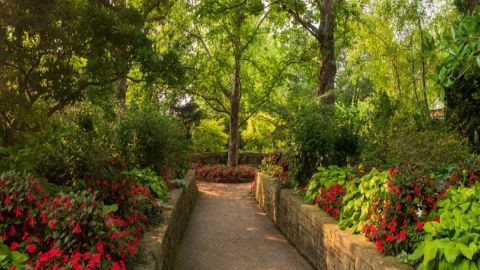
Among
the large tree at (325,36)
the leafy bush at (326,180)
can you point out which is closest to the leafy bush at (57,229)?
the leafy bush at (326,180)

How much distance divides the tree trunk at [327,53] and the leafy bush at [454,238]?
21.9 feet

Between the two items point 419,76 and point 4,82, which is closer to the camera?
point 4,82

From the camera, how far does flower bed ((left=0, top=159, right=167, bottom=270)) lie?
3236 millimetres

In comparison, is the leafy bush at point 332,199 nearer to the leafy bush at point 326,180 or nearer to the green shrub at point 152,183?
the leafy bush at point 326,180

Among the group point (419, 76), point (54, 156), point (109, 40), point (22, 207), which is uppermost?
point (419, 76)

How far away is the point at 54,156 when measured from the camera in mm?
5102

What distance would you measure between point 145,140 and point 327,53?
15.9ft

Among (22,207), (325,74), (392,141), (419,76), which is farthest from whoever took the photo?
(419,76)

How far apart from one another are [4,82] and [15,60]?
32 cm

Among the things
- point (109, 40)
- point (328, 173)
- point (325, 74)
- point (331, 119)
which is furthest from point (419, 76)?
point (109, 40)

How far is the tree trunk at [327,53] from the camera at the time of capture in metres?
10.7

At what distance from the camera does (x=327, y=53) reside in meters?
10.7

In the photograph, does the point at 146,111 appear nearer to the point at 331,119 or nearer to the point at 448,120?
the point at 331,119

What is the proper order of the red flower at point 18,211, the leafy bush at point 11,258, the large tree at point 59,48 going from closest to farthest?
the leafy bush at point 11,258 < the red flower at point 18,211 < the large tree at point 59,48
